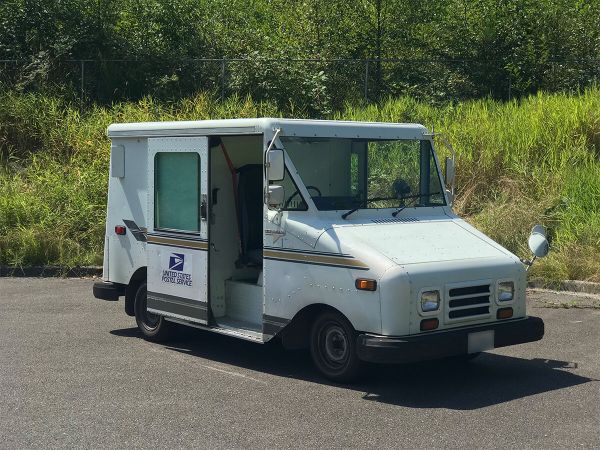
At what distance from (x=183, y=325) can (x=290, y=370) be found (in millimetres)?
1684

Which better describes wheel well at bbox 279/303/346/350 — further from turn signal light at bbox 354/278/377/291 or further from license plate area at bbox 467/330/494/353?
license plate area at bbox 467/330/494/353

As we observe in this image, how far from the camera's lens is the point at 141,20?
22.8 metres

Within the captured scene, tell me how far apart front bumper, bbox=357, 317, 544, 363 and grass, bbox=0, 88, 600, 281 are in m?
5.08

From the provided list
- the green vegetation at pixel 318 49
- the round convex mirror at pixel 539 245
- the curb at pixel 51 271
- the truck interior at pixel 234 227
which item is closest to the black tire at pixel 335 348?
the truck interior at pixel 234 227

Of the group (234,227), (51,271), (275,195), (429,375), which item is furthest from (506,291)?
(51,271)

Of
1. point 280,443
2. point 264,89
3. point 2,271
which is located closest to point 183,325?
point 280,443

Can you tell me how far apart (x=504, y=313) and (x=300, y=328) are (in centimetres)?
178

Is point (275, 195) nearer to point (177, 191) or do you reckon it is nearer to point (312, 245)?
point (312, 245)

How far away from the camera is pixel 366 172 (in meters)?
8.83

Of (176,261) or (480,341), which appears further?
(176,261)

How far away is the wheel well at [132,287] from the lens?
10.4 m

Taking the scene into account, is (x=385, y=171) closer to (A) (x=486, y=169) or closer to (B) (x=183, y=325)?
(B) (x=183, y=325)

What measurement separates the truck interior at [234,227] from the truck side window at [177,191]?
0.58ft

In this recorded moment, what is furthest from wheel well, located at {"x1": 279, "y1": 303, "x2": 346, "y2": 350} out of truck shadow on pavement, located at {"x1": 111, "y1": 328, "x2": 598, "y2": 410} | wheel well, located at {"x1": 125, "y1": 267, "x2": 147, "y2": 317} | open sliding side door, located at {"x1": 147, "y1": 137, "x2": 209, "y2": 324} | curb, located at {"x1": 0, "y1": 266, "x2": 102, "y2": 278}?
curb, located at {"x1": 0, "y1": 266, "x2": 102, "y2": 278}
